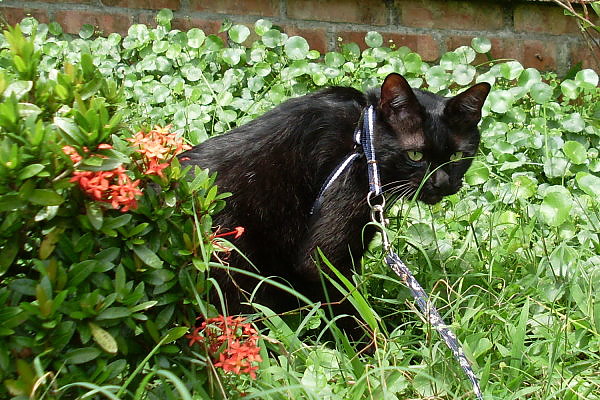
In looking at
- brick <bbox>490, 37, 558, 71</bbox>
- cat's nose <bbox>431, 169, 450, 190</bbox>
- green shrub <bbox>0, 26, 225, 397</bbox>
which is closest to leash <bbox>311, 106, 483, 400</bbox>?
cat's nose <bbox>431, 169, 450, 190</bbox>

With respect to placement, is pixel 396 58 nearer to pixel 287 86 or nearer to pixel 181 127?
pixel 287 86

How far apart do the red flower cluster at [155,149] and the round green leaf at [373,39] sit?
90.5 inches

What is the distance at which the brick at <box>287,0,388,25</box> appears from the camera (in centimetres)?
348

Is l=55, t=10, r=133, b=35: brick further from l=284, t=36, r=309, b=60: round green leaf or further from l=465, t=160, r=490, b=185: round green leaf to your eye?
l=465, t=160, r=490, b=185: round green leaf

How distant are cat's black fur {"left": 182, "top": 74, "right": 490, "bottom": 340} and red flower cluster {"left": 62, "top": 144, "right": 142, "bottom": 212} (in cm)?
80

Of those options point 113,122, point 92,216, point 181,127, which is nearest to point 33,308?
point 92,216

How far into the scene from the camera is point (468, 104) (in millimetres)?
2121

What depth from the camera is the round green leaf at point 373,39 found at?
3449 mm

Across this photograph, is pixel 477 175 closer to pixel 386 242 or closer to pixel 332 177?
pixel 332 177

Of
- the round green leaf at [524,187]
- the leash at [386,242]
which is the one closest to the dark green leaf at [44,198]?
the leash at [386,242]

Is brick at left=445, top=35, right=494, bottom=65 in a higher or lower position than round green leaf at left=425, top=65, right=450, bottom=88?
higher

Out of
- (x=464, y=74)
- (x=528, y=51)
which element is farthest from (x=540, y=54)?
(x=464, y=74)

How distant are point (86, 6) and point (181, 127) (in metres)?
0.85

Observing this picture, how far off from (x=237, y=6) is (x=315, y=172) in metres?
1.64
